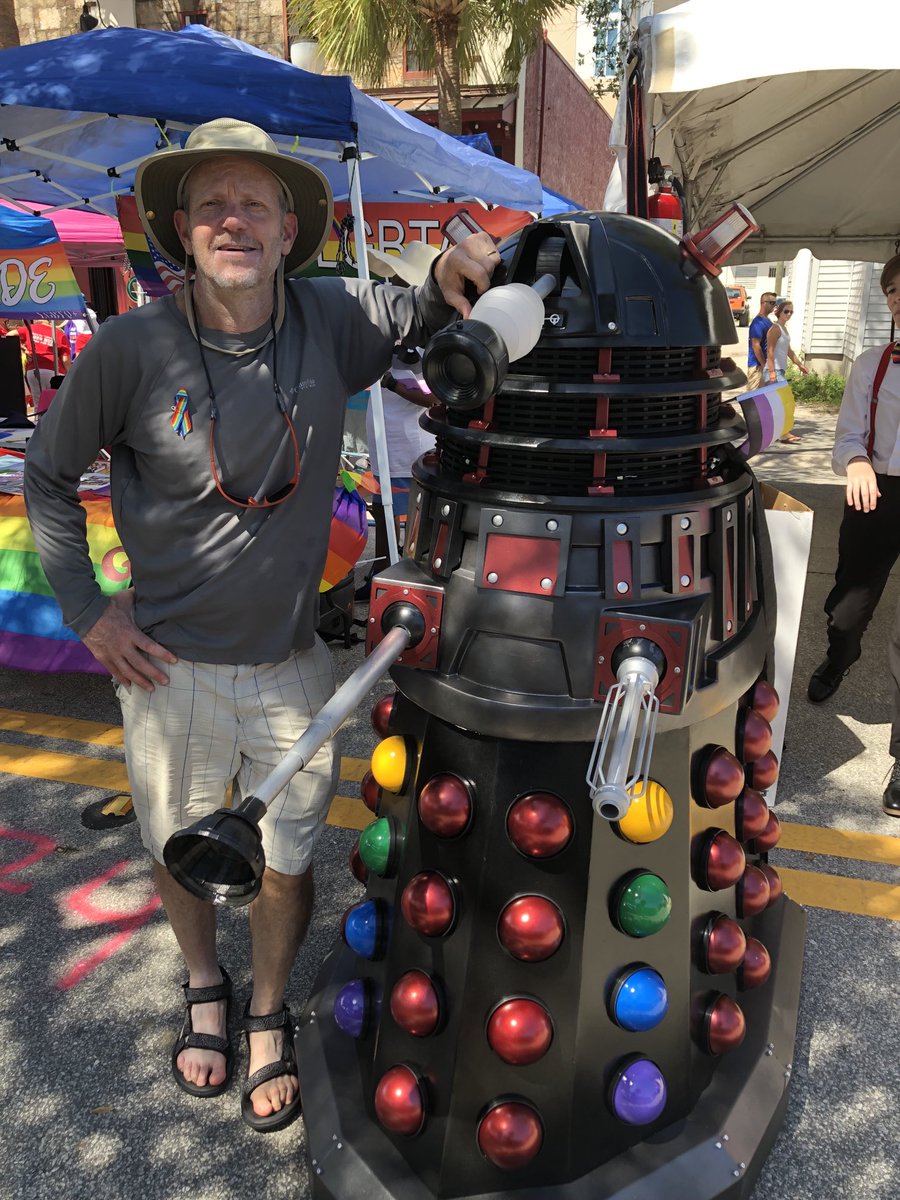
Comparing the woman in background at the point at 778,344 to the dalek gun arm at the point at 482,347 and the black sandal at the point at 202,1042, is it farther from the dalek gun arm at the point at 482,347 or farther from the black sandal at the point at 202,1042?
the dalek gun arm at the point at 482,347

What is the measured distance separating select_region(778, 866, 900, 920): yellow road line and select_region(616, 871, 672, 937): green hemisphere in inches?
61.8

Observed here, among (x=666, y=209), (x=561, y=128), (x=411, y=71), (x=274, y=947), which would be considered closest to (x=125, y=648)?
(x=274, y=947)

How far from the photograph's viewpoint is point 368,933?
1984 mm

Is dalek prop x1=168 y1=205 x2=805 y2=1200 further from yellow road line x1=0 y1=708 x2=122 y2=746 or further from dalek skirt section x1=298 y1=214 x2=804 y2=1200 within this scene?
yellow road line x1=0 y1=708 x2=122 y2=746

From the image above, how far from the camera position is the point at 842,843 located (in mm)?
3414

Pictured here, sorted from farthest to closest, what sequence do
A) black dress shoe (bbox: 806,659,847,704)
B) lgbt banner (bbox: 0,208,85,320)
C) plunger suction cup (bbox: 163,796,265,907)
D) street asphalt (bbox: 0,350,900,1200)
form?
lgbt banner (bbox: 0,208,85,320)
black dress shoe (bbox: 806,659,847,704)
street asphalt (bbox: 0,350,900,1200)
plunger suction cup (bbox: 163,796,265,907)

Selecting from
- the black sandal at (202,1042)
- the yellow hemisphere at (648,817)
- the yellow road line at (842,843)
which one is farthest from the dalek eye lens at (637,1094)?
the yellow road line at (842,843)

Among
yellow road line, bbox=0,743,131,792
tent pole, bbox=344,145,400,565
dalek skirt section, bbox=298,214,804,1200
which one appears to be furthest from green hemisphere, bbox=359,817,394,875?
tent pole, bbox=344,145,400,565

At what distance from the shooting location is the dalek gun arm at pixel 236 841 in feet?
4.09

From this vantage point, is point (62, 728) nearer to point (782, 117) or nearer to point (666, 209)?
point (666, 209)

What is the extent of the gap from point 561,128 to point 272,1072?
867 inches

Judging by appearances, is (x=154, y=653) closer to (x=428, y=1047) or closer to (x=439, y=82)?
(x=428, y=1047)

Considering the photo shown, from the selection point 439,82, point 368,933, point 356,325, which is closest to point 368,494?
point 356,325

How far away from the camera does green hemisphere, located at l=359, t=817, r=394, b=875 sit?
6.31ft
